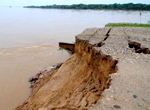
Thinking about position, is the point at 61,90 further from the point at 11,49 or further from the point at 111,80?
the point at 11,49

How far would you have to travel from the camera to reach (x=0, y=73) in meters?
7.26

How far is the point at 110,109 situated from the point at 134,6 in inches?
2150

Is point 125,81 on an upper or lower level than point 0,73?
upper

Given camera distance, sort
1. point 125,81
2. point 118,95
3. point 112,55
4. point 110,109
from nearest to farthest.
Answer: point 110,109
point 118,95
point 125,81
point 112,55

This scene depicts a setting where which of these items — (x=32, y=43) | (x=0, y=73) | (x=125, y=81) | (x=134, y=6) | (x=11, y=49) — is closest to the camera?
(x=125, y=81)

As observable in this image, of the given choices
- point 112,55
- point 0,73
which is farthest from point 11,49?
point 112,55

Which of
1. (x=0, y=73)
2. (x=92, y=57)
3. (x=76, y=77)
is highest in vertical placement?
(x=92, y=57)

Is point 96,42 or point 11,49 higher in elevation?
point 96,42

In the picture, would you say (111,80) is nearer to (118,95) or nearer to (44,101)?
(118,95)

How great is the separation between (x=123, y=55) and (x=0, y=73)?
588 cm

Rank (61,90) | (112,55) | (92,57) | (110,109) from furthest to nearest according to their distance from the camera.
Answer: (61,90)
(92,57)
(112,55)
(110,109)

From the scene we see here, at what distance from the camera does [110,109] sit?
70.3 inches

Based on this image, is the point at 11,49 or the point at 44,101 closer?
the point at 44,101

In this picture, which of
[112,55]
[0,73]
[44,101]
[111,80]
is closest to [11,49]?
[0,73]
